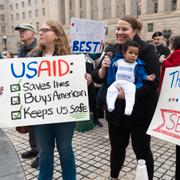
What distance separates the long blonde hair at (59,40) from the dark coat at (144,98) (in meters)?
0.51

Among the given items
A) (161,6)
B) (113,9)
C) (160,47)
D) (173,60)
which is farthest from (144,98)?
(113,9)

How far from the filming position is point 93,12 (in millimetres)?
62969

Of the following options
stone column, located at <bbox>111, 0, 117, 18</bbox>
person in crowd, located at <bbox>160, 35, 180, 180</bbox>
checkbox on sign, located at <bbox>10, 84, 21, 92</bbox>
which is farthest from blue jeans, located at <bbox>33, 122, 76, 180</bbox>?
stone column, located at <bbox>111, 0, 117, 18</bbox>

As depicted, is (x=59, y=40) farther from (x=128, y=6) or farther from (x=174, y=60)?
(x=128, y=6)

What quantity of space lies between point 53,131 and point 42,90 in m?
0.47

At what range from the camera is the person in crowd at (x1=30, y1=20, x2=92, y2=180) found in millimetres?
2732

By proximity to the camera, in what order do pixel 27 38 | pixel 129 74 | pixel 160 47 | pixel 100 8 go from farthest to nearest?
pixel 100 8, pixel 160 47, pixel 27 38, pixel 129 74

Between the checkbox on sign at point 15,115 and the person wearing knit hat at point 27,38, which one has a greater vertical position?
the person wearing knit hat at point 27,38

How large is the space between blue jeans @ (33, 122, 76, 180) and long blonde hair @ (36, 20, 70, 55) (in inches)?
30.8

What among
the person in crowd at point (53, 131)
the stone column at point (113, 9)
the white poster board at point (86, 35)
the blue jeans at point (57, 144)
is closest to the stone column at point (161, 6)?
the stone column at point (113, 9)

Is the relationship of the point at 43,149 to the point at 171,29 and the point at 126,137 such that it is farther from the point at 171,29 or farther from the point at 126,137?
the point at 171,29

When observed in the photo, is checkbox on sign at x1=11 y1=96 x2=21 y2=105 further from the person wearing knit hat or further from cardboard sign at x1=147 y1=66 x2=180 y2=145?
cardboard sign at x1=147 y1=66 x2=180 y2=145

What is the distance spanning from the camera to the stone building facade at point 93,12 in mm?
47025

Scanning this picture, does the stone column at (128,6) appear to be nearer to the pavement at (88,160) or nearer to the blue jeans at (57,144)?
the pavement at (88,160)
